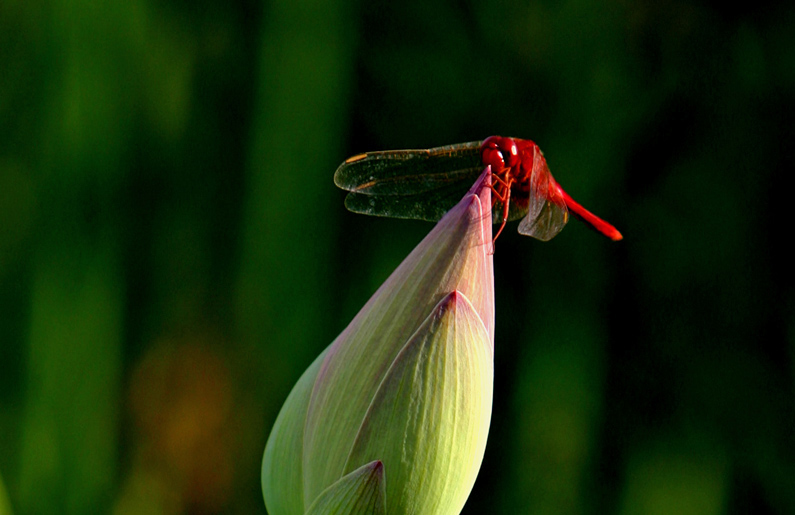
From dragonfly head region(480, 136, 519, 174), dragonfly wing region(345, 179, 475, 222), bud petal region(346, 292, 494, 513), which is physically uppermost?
dragonfly head region(480, 136, 519, 174)

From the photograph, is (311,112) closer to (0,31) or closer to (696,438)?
(0,31)

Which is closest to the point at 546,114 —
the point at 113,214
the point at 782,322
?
the point at 782,322

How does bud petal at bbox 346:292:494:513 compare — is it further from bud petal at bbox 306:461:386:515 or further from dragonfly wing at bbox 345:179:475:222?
dragonfly wing at bbox 345:179:475:222

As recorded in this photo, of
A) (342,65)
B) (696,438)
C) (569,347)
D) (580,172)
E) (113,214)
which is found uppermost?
(342,65)

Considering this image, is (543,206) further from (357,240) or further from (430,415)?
(357,240)

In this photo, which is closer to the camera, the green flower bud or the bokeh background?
the green flower bud

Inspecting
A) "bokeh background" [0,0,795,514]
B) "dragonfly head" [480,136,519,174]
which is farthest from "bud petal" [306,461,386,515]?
"bokeh background" [0,0,795,514]
